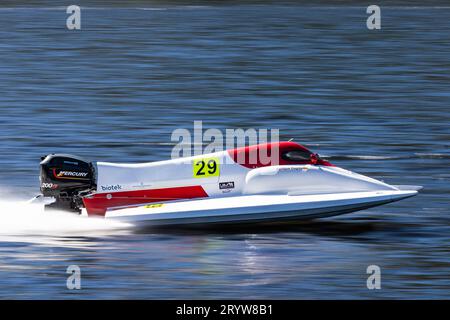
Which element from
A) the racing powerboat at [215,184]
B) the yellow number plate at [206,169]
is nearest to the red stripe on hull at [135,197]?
the racing powerboat at [215,184]

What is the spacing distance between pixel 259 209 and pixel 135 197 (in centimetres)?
218

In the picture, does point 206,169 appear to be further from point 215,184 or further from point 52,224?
point 52,224

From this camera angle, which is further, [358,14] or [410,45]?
[358,14]

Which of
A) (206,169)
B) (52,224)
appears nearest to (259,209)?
(206,169)

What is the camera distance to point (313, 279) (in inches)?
564

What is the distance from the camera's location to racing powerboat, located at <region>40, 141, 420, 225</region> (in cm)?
1628

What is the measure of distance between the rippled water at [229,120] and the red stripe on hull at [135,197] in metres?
0.42

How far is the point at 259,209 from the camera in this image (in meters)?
16.1

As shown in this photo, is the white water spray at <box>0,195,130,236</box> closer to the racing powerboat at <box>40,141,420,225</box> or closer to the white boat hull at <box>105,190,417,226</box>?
the racing powerboat at <box>40,141,420,225</box>

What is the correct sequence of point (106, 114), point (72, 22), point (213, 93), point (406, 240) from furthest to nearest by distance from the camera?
1. point (72, 22)
2. point (213, 93)
3. point (106, 114)
4. point (406, 240)
